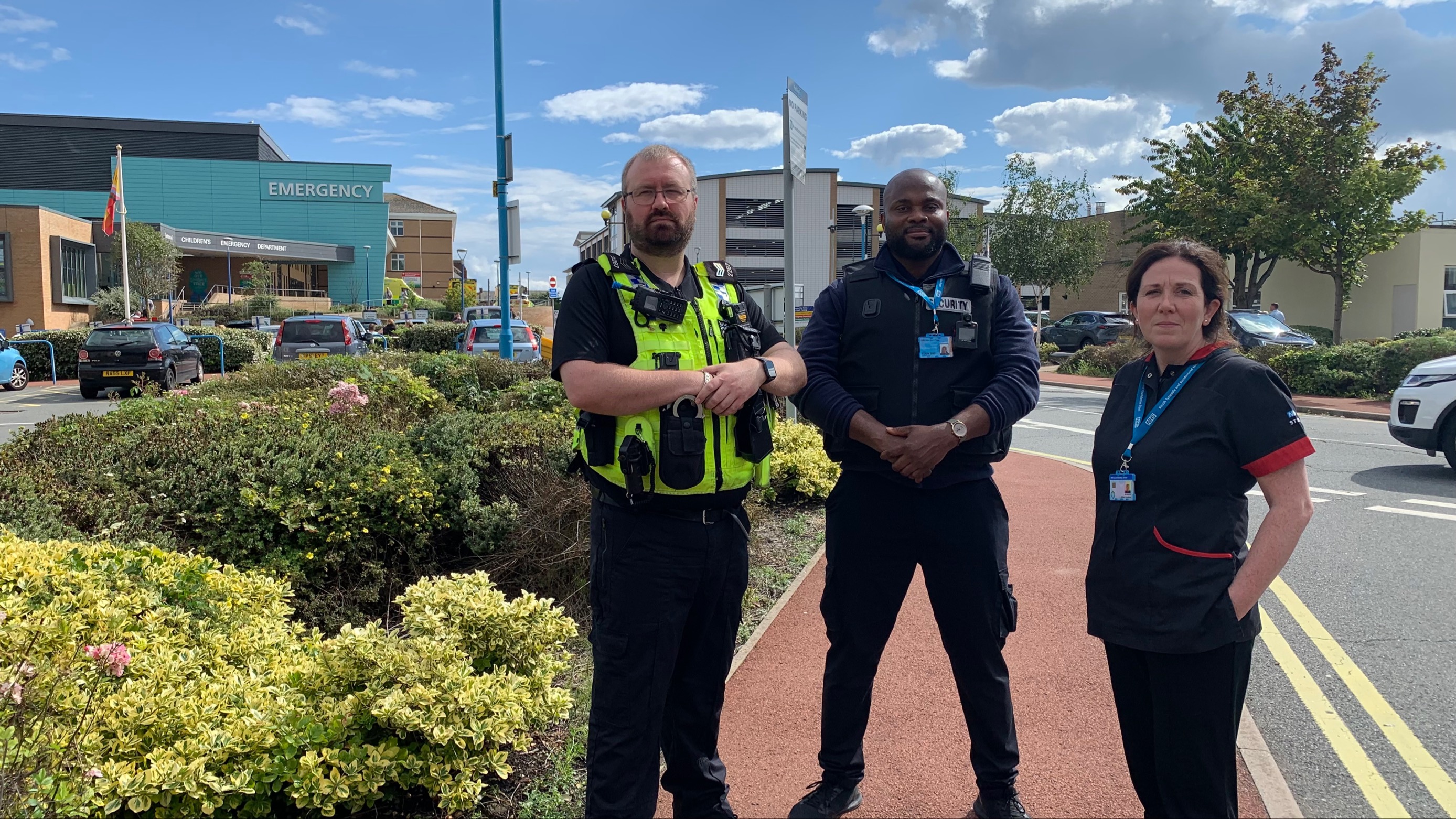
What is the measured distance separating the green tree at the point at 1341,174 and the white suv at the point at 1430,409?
13.8 metres

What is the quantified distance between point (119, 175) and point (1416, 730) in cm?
3603

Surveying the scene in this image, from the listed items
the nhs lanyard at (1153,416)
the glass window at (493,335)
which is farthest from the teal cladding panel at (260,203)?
the nhs lanyard at (1153,416)

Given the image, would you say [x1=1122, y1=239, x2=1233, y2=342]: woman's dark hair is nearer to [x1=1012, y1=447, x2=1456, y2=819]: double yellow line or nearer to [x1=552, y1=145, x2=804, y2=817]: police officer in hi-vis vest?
[x1=552, y1=145, x2=804, y2=817]: police officer in hi-vis vest

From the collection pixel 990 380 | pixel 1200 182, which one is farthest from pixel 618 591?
pixel 1200 182

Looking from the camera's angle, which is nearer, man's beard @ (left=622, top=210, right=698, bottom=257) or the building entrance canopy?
man's beard @ (left=622, top=210, right=698, bottom=257)

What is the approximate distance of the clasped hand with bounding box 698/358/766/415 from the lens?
8.41 feet

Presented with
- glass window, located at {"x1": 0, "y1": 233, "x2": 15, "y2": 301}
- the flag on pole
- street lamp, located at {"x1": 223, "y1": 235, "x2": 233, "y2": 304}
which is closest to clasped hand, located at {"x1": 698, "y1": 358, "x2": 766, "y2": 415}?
the flag on pole

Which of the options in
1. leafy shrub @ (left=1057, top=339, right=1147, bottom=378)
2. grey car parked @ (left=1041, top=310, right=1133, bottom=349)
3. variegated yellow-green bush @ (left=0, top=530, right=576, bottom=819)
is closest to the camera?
variegated yellow-green bush @ (left=0, top=530, right=576, bottom=819)

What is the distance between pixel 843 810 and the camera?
9.93 feet

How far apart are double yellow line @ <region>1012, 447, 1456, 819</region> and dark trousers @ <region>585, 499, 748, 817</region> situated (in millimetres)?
2396

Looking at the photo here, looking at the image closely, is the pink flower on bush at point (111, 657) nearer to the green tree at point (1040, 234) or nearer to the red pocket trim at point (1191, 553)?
the red pocket trim at point (1191, 553)

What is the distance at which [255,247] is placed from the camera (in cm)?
6619

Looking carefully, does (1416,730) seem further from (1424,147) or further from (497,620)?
(1424,147)

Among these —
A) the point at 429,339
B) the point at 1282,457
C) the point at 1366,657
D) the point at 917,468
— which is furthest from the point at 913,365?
the point at 429,339
